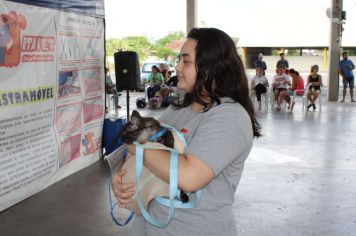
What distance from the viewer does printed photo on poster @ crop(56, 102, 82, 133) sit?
470 centimetres

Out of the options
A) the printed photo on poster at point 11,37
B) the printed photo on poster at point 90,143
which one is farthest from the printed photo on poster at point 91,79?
the printed photo on poster at point 11,37

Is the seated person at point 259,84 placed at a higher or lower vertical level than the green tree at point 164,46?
lower

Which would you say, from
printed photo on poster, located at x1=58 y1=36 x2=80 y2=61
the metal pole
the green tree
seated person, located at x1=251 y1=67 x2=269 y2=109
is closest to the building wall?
Result: the green tree

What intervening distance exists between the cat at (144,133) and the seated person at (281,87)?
9.95m

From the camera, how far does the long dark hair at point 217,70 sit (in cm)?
124

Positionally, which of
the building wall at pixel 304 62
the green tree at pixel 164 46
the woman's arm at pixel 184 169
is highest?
the green tree at pixel 164 46

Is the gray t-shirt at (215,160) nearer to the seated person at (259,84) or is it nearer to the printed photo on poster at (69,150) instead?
the printed photo on poster at (69,150)

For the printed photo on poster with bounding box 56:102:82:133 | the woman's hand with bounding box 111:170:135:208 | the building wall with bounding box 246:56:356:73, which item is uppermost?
the building wall with bounding box 246:56:356:73

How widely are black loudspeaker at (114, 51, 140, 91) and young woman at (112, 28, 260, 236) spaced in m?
5.12

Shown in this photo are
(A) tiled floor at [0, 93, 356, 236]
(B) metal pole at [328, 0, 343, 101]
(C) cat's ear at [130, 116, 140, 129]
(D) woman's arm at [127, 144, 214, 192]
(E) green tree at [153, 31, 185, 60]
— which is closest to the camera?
(D) woman's arm at [127, 144, 214, 192]

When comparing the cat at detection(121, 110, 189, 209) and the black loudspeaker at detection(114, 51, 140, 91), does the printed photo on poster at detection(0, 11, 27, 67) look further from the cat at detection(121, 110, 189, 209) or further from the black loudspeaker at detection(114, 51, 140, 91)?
the cat at detection(121, 110, 189, 209)

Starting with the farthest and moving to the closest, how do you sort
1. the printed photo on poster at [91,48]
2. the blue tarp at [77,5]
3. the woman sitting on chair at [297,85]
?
1. the woman sitting on chair at [297,85]
2. the printed photo on poster at [91,48]
3. the blue tarp at [77,5]

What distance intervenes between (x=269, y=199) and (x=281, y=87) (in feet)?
23.6

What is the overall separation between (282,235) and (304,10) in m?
20.2
